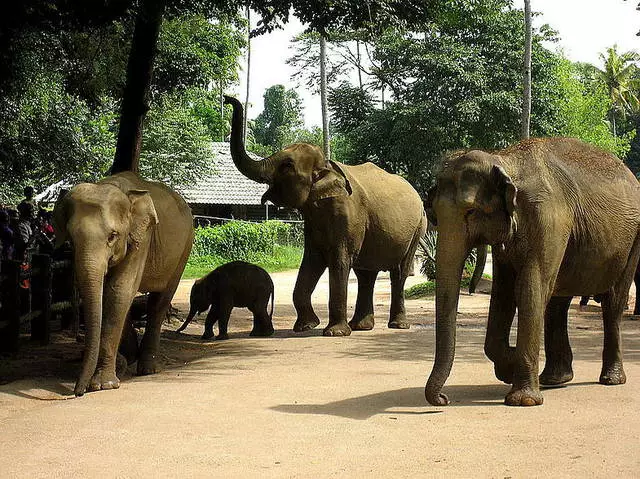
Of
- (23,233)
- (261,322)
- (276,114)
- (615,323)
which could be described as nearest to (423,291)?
(261,322)

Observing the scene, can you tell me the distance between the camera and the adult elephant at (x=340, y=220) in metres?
13.0

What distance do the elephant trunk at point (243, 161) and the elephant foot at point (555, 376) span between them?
5514 mm

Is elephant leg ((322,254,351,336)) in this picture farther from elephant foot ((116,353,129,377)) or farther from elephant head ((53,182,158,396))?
elephant head ((53,182,158,396))

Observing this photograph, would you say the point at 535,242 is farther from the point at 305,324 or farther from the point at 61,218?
the point at 305,324

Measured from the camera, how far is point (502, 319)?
7891mm

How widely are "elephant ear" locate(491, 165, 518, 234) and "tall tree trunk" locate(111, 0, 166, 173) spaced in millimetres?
7340

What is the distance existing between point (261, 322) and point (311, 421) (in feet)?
21.9

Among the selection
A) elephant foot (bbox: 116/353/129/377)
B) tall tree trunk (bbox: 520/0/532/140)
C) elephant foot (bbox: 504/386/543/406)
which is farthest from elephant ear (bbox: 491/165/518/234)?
tall tree trunk (bbox: 520/0/532/140)

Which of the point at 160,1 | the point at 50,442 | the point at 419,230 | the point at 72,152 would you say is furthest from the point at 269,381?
the point at 72,152

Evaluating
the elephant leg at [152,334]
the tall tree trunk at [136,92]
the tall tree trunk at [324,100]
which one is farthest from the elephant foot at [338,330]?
the tall tree trunk at [324,100]

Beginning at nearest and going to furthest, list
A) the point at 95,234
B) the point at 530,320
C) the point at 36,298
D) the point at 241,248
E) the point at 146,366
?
1. the point at 530,320
2. the point at 95,234
3. the point at 146,366
4. the point at 36,298
5. the point at 241,248

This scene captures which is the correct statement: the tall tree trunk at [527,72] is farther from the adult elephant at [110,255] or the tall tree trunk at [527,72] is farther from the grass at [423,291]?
the adult elephant at [110,255]

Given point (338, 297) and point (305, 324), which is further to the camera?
point (305, 324)

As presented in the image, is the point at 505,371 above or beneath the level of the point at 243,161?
beneath
